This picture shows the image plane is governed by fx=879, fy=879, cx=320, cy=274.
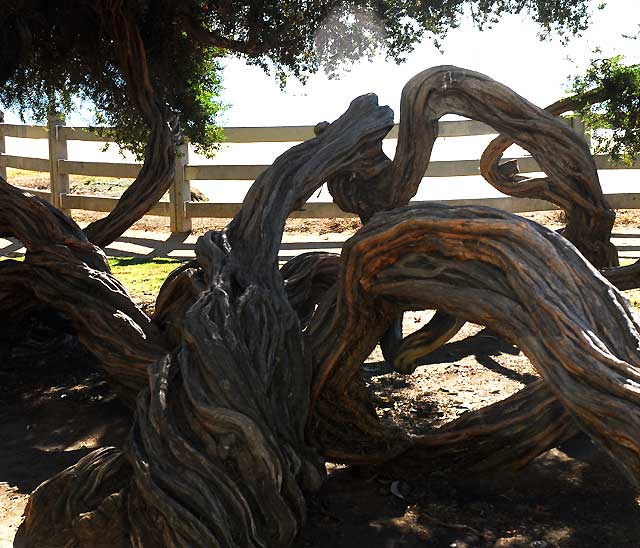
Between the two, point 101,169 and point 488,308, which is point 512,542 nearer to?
point 488,308

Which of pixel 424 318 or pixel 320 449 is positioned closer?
pixel 320 449

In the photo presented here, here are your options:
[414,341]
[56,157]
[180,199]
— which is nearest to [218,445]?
[414,341]

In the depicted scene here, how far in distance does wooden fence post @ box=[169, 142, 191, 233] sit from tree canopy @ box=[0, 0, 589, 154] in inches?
156

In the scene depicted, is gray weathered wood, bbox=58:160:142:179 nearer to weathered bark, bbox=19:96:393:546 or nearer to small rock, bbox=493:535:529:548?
weathered bark, bbox=19:96:393:546

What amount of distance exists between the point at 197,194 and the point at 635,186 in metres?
7.46

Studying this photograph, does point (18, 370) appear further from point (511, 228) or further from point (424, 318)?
point (511, 228)

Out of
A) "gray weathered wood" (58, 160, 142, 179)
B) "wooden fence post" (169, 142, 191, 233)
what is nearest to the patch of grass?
"wooden fence post" (169, 142, 191, 233)

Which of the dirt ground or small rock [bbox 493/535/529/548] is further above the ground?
the dirt ground

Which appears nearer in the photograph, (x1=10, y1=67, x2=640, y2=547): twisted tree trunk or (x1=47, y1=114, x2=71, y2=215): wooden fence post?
(x1=10, y1=67, x2=640, y2=547): twisted tree trunk

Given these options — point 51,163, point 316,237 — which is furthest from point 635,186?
point 51,163

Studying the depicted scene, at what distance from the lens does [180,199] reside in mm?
11273

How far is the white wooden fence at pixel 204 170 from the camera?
10484 millimetres

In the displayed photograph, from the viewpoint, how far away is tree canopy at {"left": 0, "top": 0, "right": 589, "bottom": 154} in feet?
19.2

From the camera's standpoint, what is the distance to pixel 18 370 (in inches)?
223
